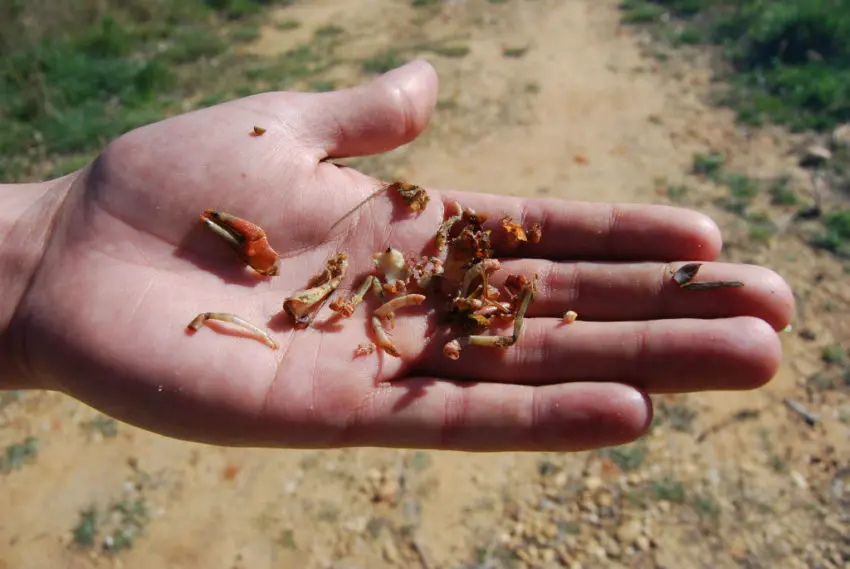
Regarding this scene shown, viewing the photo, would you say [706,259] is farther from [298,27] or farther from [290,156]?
[298,27]

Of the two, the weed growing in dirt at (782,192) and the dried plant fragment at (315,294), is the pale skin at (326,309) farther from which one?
the weed growing in dirt at (782,192)

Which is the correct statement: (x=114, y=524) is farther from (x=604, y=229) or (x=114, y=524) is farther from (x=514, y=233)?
(x=604, y=229)

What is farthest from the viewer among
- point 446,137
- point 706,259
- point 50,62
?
point 50,62

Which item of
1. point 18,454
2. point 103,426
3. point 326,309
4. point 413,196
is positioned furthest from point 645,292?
point 18,454

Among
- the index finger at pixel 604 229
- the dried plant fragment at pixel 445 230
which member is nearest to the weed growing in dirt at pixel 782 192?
the index finger at pixel 604 229

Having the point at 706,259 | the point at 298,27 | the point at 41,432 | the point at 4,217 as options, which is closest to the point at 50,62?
the point at 298,27

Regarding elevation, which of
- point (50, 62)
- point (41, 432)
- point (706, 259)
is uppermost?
point (706, 259)
